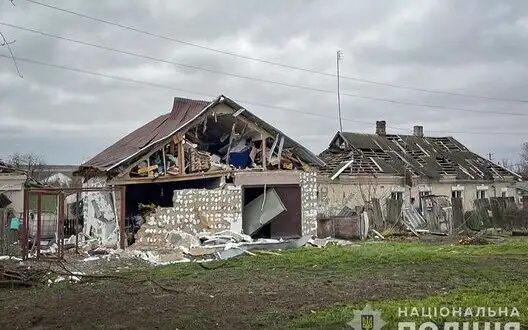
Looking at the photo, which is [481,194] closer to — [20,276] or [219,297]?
[219,297]

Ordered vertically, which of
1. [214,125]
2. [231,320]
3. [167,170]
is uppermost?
[214,125]

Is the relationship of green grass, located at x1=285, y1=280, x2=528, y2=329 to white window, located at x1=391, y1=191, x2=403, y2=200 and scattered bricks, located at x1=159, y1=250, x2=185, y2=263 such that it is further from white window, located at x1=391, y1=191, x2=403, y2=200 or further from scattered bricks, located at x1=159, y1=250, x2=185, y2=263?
white window, located at x1=391, y1=191, x2=403, y2=200

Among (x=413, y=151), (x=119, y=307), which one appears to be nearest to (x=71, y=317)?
(x=119, y=307)

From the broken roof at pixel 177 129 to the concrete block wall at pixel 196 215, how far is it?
230 centimetres

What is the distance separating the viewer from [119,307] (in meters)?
9.17

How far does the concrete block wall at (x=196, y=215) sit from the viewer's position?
67.5 feet

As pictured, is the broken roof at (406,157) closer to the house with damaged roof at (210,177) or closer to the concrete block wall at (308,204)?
the concrete block wall at (308,204)

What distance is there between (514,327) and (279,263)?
8627 mm

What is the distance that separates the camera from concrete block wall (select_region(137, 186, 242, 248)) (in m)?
20.6

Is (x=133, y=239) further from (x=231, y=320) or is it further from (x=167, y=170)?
(x=231, y=320)

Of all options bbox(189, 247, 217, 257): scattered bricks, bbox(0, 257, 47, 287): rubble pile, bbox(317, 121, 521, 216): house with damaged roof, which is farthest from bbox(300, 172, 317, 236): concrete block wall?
bbox(0, 257, 47, 287): rubble pile

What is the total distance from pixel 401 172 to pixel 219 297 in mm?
23955

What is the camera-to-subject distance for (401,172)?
1273 inches

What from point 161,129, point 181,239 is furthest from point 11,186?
point 181,239
